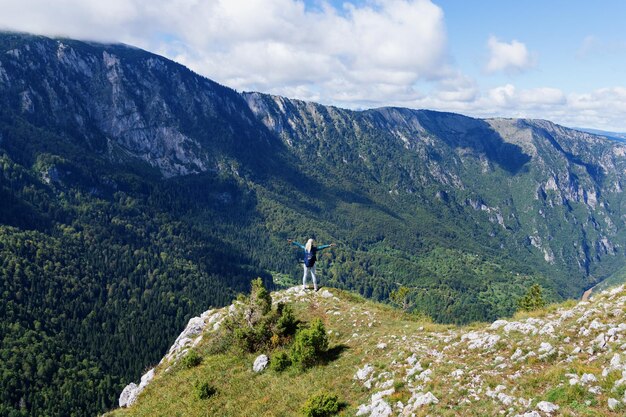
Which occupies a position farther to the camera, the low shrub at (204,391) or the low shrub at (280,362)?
the low shrub at (280,362)

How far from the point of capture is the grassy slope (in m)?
22.6

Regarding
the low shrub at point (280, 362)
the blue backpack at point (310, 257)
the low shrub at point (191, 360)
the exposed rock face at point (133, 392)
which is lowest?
the exposed rock face at point (133, 392)

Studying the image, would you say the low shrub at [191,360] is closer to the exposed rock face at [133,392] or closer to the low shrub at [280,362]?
the exposed rock face at [133,392]

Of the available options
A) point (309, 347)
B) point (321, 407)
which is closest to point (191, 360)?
point (309, 347)

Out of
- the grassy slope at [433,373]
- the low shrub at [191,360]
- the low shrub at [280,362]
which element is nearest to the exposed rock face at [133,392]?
the grassy slope at [433,373]

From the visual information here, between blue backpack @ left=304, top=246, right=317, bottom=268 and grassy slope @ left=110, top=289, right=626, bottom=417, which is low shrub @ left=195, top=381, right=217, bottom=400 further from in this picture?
blue backpack @ left=304, top=246, right=317, bottom=268

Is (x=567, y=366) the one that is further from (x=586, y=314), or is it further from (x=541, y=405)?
(x=586, y=314)

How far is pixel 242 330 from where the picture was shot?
44.5 m

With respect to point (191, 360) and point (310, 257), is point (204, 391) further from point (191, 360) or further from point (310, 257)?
point (310, 257)

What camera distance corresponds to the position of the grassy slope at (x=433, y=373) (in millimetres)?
22578

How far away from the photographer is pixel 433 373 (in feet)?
92.4

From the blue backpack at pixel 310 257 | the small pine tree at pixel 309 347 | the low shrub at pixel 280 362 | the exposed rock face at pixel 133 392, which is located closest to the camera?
the small pine tree at pixel 309 347

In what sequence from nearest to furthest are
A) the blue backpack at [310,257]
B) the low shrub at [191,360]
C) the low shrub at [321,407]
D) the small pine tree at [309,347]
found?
the low shrub at [321,407] < the small pine tree at [309,347] < the low shrub at [191,360] < the blue backpack at [310,257]

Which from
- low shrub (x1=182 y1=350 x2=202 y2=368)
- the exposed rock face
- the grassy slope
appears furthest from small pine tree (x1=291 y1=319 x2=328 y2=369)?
the exposed rock face
